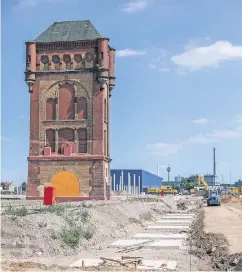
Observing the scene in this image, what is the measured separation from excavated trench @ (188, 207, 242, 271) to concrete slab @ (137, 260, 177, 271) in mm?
1424

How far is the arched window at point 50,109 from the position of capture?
137 ft

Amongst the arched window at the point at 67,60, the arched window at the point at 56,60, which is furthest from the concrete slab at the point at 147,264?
the arched window at the point at 56,60

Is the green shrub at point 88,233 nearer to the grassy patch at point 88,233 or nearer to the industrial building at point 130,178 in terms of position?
the grassy patch at point 88,233

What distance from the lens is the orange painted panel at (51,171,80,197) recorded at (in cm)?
4022

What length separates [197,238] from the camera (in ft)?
72.4

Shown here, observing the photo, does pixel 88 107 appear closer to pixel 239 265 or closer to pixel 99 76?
pixel 99 76

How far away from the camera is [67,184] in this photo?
40250mm

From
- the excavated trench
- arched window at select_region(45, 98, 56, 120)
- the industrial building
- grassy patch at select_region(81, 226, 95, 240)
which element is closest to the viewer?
the excavated trench

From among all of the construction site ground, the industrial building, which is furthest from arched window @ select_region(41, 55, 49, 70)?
the industrial building

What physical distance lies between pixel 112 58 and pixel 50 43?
5.91m

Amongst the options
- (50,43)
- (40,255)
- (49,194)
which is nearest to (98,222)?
(49,194)

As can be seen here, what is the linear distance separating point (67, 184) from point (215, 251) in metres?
23.9

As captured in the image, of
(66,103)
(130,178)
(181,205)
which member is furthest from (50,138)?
(130,178)

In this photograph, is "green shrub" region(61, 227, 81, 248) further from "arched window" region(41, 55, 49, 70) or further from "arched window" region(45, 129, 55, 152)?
"arched window" region(41, 55, 49, 70)
